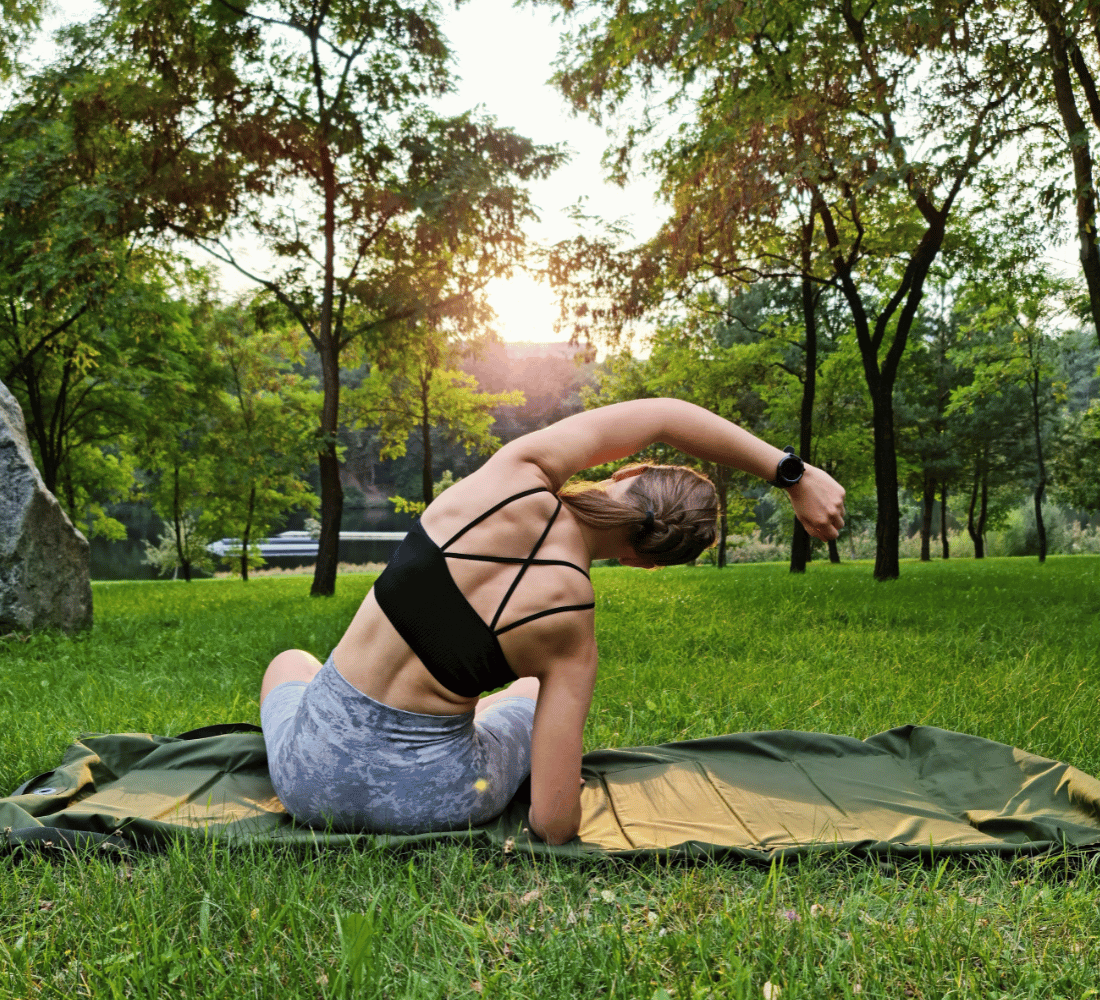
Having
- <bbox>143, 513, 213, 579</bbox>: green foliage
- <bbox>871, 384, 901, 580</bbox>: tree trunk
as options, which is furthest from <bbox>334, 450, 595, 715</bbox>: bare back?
<bbox>143, 513, 213, 579</bbox>: green foliage

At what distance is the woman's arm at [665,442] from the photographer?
8.13 feet

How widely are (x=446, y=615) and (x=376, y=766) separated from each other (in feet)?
1.97

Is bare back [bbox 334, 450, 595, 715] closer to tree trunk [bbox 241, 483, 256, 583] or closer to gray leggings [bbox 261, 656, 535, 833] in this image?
gray leggings [bbox 261, 656, 535, 833]

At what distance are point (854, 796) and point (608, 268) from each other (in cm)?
1050

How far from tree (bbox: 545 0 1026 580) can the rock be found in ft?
21.9

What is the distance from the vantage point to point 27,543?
21.5 ft

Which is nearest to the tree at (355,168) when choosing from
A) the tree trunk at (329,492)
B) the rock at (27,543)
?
the tree trunk at (329,492)

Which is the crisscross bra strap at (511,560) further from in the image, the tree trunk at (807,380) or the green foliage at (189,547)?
the green foliage at (189,547)

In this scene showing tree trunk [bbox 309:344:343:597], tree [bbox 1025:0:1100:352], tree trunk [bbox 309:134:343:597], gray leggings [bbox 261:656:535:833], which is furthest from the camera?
tree trunk [bbox 309:344:343:597]

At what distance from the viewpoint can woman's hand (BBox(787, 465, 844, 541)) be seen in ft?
8.30

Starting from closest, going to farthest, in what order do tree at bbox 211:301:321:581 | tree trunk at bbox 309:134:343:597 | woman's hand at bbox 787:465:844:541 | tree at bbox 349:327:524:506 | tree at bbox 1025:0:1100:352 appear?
woman's hand at bbox 787:465:844:541
tree at bbox 1025:0:1100:352
tree trunk at bbox 309:134:343:597
tree at bbox 211:301:321:581
tree at bbox 349:327:524:506

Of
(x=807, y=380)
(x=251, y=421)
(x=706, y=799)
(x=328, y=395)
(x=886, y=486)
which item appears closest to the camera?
(x=706, y=799)

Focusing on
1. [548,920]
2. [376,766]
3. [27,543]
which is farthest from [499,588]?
[27,543]

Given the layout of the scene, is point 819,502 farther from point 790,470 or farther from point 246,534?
point 246,534
